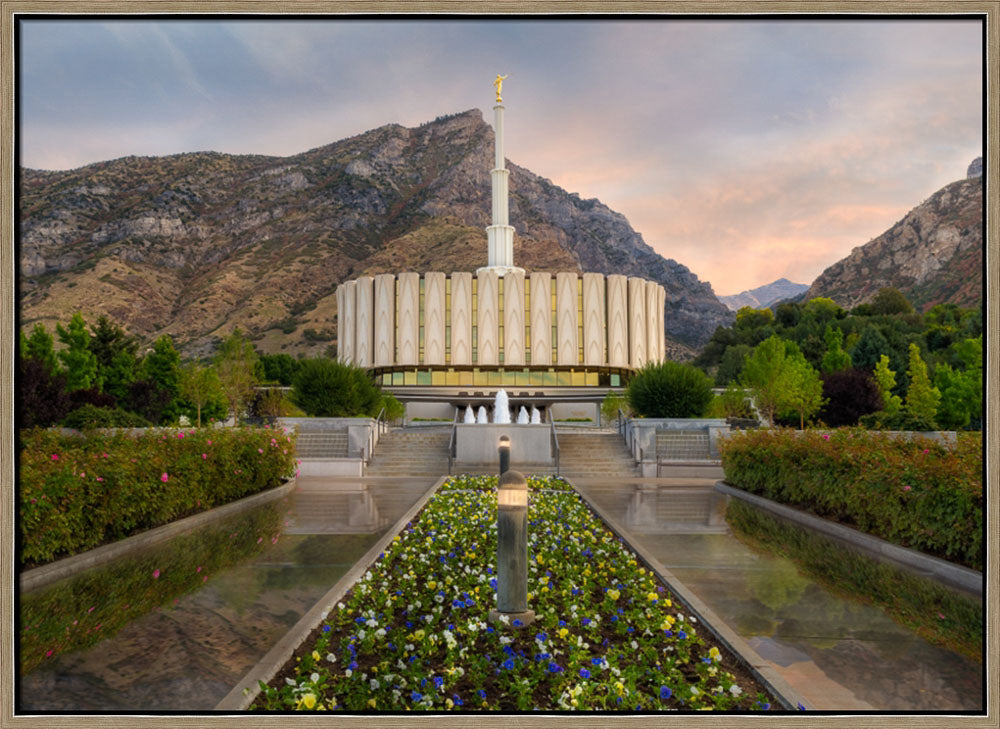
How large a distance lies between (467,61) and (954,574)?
26.4ft

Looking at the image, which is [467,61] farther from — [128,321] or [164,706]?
[128,321]

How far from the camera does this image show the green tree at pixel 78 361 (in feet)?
121

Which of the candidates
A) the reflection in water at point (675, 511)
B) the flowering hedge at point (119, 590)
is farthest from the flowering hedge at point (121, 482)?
the reflection in water at point (675, 511)

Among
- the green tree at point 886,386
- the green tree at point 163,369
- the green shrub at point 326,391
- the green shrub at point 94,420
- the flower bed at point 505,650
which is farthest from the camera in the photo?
the green tree at point 163,369

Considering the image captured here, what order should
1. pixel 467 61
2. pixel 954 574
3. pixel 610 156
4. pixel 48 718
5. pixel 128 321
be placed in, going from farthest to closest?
1. pixel 128 321
2. pixel 610 156
3. pixel 954 574
4. pixel 467 61
5. pixel 48 718

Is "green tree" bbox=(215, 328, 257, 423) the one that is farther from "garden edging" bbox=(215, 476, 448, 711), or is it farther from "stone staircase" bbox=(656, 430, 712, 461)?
"garden edging" bbox=(215, 476, 448, 711)

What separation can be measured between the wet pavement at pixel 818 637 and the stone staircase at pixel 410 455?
1454 cm

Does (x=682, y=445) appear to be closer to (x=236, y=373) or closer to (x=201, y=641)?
(x=201, y=641)

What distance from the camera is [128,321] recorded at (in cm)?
9756

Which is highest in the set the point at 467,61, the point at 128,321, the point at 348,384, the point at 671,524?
the point at 128,321

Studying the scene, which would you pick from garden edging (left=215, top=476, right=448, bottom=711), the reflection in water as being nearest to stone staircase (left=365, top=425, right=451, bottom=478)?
the reflection in water

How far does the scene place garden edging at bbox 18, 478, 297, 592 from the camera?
761 centimetres

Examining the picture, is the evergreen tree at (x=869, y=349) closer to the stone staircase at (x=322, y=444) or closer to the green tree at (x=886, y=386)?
the green tree at (x=886, y=386)

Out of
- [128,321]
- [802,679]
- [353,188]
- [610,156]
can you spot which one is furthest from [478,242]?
[802,679]
